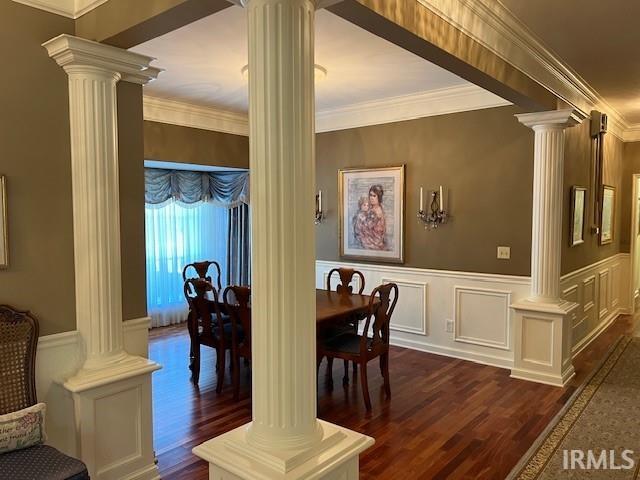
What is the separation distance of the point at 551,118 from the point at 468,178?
0.98 metres

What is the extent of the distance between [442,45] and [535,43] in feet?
4.37

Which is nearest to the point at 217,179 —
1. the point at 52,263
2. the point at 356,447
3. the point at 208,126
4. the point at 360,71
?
the point at 208,126

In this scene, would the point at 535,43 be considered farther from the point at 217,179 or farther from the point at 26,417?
the point at 217,179

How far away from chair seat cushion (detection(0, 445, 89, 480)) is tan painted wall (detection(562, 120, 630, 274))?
447cm

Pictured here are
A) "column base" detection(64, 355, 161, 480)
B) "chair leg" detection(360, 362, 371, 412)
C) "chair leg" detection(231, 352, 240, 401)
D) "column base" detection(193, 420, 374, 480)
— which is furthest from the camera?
"chair leg" detection(231, 352, 240, 401)

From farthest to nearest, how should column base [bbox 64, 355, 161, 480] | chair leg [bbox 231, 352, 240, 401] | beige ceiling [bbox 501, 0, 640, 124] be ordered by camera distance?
chair leg [bbox 231, 352, 240, 401] < beige ceiling [bbox 501, 0, 640, 124] < column base [bbox 64, 355, 161, 480]

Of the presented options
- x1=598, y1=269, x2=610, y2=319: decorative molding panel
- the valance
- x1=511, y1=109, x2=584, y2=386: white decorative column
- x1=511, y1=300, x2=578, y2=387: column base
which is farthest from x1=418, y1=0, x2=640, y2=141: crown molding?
the valance

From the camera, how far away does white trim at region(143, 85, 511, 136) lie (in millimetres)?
4824

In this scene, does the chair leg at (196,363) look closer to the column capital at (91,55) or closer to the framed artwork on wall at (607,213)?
the column capital at (91,55)

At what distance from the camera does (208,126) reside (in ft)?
19.3

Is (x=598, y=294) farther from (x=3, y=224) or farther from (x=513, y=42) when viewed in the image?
(x=3, y=224)

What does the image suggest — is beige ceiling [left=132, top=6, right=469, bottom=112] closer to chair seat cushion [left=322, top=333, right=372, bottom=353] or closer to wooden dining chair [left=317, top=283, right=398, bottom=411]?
wooden dining chair [left=317, top=283, right=398, bottom=411]

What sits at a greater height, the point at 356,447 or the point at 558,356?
the point at 356,447

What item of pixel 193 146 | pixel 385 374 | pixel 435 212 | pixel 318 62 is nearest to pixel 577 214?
pixel 435 212
